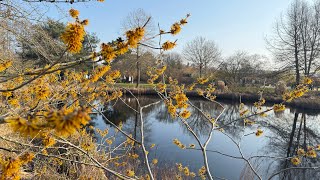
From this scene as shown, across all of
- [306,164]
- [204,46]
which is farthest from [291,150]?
[204,46]

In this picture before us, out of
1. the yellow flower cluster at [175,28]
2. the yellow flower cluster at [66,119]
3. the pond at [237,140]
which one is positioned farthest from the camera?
the pond at [237,140]

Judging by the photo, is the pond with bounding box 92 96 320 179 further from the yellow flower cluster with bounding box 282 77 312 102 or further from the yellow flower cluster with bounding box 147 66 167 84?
the yellow flower cluster with bounding box 147 66 167 84

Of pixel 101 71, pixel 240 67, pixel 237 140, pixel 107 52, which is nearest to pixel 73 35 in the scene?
pixel 107 52

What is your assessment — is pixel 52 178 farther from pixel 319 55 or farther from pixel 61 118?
pixel 319 55

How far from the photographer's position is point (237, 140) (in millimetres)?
9555

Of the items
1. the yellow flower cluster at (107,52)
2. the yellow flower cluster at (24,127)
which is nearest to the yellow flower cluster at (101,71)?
the yellow flower cluster at (107,52)

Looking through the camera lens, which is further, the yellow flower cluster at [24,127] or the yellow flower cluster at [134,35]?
the yellow flower cluster at [134,35]

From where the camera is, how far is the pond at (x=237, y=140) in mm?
7211

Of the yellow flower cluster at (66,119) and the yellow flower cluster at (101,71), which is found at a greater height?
the yellow flower cluster at (101,71)

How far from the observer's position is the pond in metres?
7.21

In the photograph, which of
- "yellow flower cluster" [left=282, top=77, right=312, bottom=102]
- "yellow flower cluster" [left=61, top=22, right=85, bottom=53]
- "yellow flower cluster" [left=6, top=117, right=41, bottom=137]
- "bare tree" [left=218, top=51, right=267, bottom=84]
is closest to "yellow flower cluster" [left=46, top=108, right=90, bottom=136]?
"yellow flower cluster" [left=6, top=117, right=41, bottom=137]

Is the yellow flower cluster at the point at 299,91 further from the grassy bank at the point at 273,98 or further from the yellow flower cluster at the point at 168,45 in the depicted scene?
the grassy bank at the point at 273,98

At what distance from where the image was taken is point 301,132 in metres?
11.0

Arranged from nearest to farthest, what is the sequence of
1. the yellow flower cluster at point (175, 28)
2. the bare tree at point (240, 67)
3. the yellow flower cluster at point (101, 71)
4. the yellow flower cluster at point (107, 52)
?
the yellow flower cluster at point (107, 52) < the yellow flower cluster at point (175, 28) < the yellow flower cluster at point (101, 71) < the bare tree at point (240, 67)
